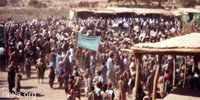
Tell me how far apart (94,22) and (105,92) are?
20.1 meters

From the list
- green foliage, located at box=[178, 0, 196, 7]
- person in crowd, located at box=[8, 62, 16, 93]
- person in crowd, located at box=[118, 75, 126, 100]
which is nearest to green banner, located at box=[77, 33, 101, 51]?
person in crowd, located at box=[8, 62, 16, 93]

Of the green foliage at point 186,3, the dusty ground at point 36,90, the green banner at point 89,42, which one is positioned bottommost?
the dusty ground at point 36,90

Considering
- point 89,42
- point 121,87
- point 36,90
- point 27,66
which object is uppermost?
point 89,42

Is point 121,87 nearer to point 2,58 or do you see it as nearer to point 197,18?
point 2,58

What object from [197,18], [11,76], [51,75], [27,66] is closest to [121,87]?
[51,75]

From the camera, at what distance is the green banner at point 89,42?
1566 cm

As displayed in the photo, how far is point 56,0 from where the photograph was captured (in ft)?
241

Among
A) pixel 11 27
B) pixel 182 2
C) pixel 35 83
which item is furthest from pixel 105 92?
pixel 182 2

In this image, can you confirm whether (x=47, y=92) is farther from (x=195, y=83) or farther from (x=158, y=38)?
(x=158, y=38)

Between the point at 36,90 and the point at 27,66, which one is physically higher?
→ the point at 27,66

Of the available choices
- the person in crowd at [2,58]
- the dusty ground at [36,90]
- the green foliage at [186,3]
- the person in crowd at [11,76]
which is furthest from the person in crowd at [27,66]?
the green foliage at [186,3]

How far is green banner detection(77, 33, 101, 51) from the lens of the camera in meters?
15.7

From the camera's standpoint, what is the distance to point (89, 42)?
1592 centimetres

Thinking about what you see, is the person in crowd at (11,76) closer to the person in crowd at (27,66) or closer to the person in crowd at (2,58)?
the person in crowd at (27,66)
